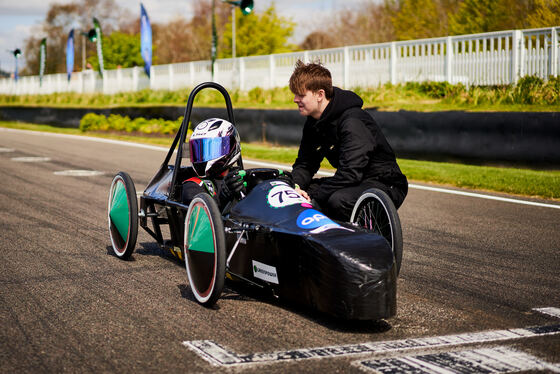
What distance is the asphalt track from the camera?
3.74m

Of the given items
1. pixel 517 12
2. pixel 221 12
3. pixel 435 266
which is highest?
pixel 221 12

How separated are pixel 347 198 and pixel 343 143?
39 centimetres

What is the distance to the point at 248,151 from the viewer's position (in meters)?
16.2

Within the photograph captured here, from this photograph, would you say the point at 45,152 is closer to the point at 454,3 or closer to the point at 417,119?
the point at 417,119

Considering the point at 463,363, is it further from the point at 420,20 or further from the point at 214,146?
the point at 420,20

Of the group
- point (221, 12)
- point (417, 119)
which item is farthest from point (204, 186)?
point (221, 12)

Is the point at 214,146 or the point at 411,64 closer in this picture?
the point at 214,146

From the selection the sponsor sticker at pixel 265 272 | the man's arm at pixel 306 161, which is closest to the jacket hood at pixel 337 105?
the man's arm at pixel 306 161

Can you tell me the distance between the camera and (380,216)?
202 inches

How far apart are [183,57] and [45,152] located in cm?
8092

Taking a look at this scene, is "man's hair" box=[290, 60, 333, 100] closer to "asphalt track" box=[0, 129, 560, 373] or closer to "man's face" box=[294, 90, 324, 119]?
"man's face" box=[294, 90, 324, 119]

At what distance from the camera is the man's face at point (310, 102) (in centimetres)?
539

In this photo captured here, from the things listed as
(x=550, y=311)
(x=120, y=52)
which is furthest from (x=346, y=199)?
(x=120, y=52)

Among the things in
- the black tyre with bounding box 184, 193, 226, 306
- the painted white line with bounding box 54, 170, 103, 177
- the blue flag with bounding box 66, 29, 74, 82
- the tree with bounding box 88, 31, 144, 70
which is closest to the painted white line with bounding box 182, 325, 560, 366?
the black tyre with bounding box 184, 193, 226, 306
